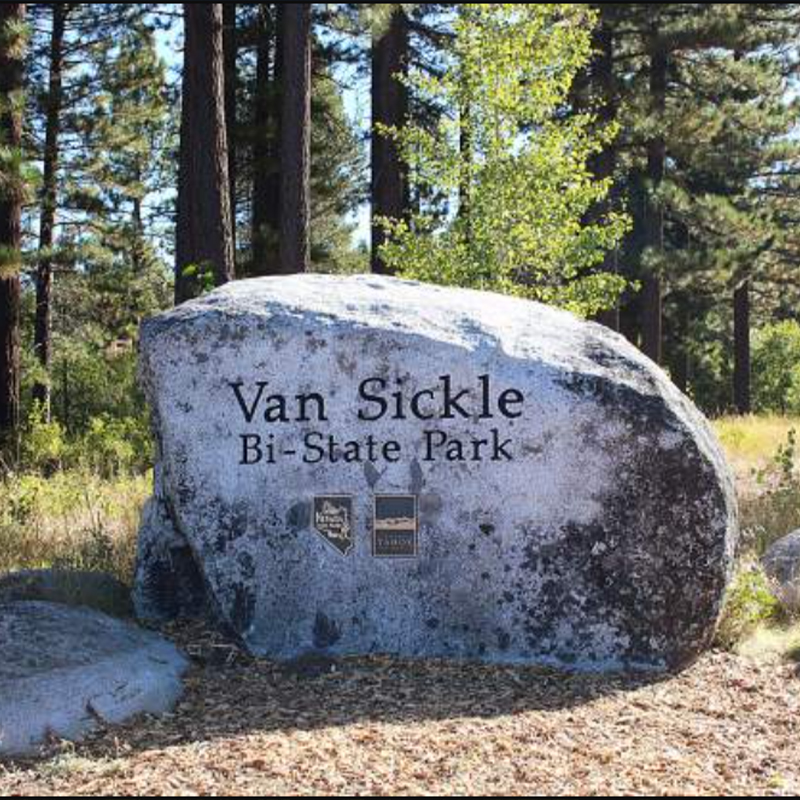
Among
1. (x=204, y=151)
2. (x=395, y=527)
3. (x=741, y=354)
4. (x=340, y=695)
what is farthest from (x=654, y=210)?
(x=340, y=695)

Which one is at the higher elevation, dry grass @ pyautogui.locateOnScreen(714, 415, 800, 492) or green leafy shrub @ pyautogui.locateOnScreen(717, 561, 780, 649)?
→ dry grass @ pyautogui.locateOnScreen(714, 415, 800, 492)

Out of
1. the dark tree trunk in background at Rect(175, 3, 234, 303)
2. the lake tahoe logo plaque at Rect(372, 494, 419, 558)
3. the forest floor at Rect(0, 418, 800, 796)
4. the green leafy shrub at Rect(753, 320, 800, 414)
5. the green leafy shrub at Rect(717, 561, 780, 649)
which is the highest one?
the dark tree trunk in background at Rect(175, 3, 234, 303)

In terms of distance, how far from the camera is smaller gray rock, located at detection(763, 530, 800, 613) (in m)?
6.92

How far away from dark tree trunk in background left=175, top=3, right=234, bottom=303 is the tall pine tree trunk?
21.9 ft

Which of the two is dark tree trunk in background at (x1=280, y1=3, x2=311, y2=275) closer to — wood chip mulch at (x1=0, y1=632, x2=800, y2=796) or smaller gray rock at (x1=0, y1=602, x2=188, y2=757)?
wood chip mulch at (x1=0, y1=632, x2=800, y2=796)

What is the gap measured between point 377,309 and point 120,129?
14.4 m

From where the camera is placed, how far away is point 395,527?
549 centimetres

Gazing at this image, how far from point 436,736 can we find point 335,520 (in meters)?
1.47

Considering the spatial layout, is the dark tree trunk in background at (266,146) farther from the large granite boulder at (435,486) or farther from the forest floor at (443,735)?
the forest floor at (443,735)

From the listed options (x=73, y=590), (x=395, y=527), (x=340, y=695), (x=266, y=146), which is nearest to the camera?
(x=340, y=695)

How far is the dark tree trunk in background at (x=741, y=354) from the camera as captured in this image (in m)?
28.5

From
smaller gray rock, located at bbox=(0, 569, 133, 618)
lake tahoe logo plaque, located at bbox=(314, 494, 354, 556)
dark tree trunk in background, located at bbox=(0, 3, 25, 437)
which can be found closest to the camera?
lake tahoe logo plaque, located at bbox=(314, 494, 354, 556)

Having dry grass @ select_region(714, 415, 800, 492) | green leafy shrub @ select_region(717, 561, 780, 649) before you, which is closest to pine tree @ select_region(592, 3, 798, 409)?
dry grass @ select_region(714, 415, 800, 492)

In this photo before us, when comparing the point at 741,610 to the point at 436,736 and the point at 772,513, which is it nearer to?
the point at 436,736
